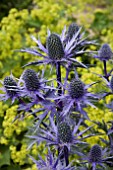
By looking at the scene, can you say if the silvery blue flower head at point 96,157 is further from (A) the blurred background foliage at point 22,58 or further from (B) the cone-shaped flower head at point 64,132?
(A) the blurred background foliage at point 22,58

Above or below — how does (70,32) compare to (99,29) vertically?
below

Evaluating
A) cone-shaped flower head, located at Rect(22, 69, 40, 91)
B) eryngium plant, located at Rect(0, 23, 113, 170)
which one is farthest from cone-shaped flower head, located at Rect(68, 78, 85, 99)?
cone-shaped flower head, located at Rect(22, 69, 40, 91)

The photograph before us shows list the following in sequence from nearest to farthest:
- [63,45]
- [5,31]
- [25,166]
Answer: [63,45] → [25,166] → [5,31]

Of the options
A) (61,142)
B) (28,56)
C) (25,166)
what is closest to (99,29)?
(28,56)

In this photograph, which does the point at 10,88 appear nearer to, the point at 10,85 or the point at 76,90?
the point at 10,85

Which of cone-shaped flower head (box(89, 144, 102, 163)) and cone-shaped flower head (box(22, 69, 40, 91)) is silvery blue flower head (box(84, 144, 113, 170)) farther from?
cone-shaped flower head (box(22, 69, 40, 91))

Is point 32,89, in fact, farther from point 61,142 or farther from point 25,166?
point 25,166

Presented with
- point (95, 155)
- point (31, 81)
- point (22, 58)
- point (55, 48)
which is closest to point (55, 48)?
point (55, 48)
